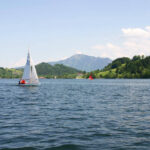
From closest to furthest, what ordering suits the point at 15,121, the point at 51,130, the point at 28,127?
1. the point at 51,130
2. the point at 28,127
3. the point at 15,121

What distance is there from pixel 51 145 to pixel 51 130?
14.8ft

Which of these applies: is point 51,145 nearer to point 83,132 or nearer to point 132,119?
point 83,132

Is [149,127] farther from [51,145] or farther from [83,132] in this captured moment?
[51,145]

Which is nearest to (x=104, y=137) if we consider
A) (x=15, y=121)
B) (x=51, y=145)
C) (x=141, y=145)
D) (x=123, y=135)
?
(x=123, y=135)

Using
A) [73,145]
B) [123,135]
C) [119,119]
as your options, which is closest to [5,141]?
[73,145]

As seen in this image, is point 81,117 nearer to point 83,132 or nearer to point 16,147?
point 83,132

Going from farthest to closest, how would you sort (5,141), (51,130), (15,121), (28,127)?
1. (15,121)
2. (28,127)
3. (51,130)
4. (5,141)

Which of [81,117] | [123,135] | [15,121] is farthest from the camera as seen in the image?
[81,117]

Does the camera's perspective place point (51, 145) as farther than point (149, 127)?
No

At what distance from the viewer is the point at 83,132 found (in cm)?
1967

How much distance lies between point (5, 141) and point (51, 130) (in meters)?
4.61

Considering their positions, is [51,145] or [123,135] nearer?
[51,145]

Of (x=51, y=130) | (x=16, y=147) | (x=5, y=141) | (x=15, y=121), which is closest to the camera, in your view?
(x=16, y=147)

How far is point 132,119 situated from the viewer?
25656mm
